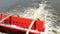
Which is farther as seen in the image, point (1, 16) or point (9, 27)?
point (1, 16)

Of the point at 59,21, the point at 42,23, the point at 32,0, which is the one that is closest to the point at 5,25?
the point at 42,23

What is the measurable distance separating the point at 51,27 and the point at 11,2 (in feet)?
13.6

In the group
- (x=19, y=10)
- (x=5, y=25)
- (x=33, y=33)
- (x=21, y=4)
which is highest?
(x=21, y=4)

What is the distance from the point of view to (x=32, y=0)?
34.5ft

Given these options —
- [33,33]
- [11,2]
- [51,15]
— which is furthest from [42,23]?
[11,2]

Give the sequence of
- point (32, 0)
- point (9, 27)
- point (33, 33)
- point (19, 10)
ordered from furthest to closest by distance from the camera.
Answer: point (32, 0)
point (19, 10)
point (9, 27)
point (33, 33)

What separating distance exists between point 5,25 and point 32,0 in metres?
5.33

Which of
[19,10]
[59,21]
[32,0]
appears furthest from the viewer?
[32,0]

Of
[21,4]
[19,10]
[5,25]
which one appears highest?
[21,4]

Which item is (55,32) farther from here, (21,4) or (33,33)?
(21,4)

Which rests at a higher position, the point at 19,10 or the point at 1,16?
the point at 19,10

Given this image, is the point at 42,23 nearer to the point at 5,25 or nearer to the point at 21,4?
the point at 5,25

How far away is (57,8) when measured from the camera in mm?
9273

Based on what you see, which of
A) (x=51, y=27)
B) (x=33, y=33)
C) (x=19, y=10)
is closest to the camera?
(x=33, y=33)
